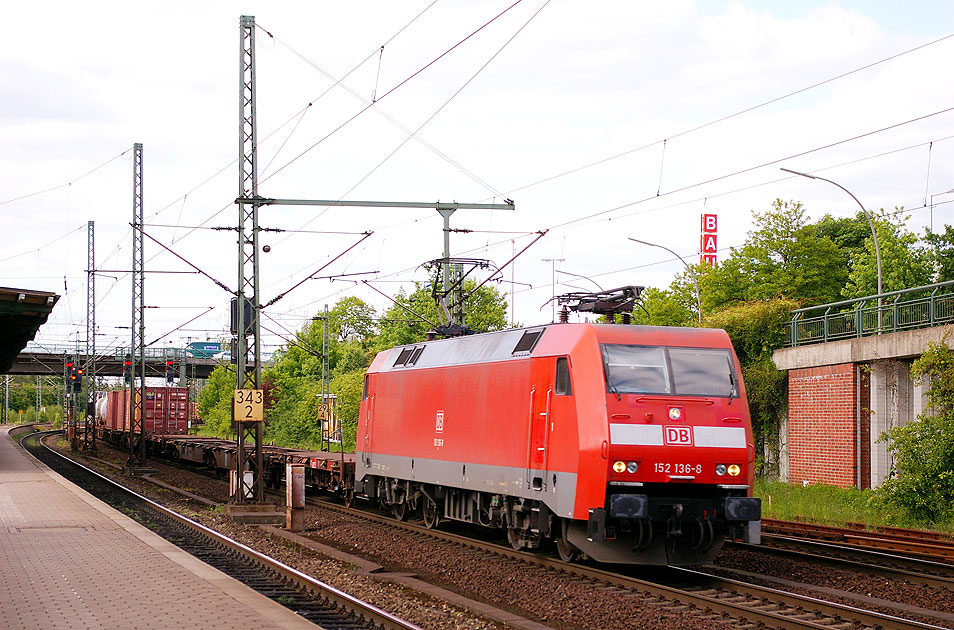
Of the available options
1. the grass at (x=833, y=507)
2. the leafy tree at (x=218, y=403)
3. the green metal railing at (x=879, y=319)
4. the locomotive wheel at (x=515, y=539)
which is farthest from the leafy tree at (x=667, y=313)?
the leafy tree at (x=218, y=403)

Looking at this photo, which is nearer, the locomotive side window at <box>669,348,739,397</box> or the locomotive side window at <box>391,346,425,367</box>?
the locomotive side window at <box>669,348,739,397</box>

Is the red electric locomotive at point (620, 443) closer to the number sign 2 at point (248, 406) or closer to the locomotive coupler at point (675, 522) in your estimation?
the locomotive coupler at point (675, 522)

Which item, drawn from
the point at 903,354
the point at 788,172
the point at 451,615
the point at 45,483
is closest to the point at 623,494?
the point at 451,615

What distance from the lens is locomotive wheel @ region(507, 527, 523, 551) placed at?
15.4m

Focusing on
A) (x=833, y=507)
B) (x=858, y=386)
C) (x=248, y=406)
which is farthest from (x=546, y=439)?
(x=858, y=386)

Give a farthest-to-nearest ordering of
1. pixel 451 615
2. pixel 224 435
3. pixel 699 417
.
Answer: pixel 224 435 → pixel 699 417 → pixel 451 615

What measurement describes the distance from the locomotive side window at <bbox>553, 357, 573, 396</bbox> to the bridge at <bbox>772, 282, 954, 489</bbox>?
1015cm

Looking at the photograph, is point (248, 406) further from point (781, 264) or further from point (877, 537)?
point (781, 264)

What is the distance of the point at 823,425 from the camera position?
966 inches

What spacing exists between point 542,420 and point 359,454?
8600 mm

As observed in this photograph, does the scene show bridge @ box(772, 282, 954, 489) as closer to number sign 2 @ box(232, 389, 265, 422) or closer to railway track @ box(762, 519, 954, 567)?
railway track @ box(762, 519, 954, 567)

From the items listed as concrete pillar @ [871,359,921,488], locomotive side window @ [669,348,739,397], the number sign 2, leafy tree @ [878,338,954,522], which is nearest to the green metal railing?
concrete pillar @ [871,359,921,488]

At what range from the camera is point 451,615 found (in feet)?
34.9

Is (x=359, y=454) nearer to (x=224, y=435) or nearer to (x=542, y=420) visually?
(x=542, y=420)
